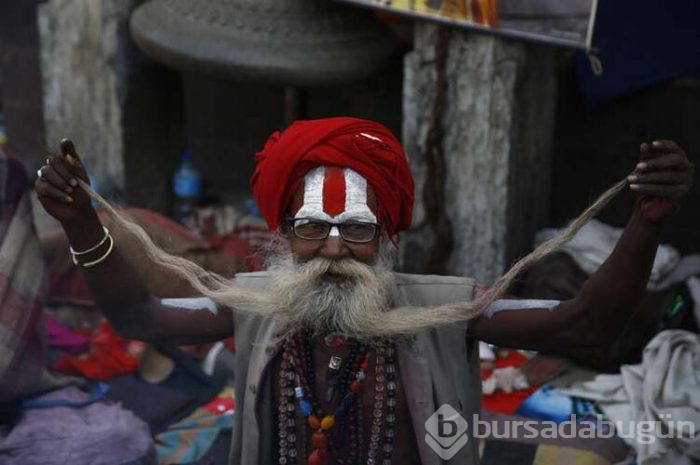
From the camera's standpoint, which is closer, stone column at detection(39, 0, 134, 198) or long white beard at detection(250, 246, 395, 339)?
long white beard at detection(250, 246, 395, 339)

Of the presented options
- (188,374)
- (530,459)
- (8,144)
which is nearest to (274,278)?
(530,459)

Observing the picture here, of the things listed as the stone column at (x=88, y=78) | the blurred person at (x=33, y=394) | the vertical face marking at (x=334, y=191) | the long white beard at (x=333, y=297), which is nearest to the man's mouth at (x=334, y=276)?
the long white beard at (x=333, y=297)

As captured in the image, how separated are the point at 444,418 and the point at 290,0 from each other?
3064mm

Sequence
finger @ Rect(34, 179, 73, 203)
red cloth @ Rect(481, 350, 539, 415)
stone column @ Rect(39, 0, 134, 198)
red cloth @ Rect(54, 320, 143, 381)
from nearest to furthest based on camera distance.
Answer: finger @ Rect(34, 179, 73, 203) < red cloth @ Rect(481, 350, 539, 415) < red cloth @ Rect(54, 320, 143, 381) < stone column @ Rect(39, 0, 134, 198)

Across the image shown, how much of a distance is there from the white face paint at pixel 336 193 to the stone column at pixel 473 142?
2.41 meters

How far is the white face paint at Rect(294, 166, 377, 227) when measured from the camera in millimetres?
2547

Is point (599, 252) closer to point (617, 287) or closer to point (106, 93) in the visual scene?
point (617, 287)

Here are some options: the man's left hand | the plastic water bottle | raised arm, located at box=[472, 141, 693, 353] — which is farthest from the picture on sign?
the man's left hand

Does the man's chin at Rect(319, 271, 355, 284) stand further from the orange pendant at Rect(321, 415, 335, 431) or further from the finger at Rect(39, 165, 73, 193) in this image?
the finger at Rect(39, 165, 73, 193)

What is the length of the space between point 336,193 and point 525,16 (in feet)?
7.97

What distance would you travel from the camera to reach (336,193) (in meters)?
2.55

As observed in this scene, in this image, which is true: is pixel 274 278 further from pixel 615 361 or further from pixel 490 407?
pixel 615 361

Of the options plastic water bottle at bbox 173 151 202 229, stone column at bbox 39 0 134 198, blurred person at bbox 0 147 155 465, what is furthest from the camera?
plastic water bottle at bbox 173 151 202 229

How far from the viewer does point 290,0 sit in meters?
5.18
